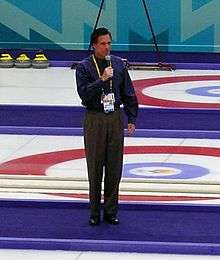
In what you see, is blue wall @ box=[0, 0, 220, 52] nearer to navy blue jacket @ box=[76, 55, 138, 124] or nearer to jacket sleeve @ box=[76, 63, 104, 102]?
navy blue jacket @ box=[76, 55, 138, 124]

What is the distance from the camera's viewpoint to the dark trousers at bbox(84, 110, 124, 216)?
23.0 feet

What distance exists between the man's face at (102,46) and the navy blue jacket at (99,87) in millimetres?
121

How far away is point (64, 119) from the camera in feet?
38.8

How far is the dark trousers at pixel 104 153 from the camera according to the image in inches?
276

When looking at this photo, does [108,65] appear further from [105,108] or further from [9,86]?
[9,86]

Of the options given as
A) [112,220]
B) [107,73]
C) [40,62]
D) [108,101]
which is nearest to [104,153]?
[108,101]

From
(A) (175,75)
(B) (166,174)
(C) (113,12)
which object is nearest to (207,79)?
(A) (175,75)

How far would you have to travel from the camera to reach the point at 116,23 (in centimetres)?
1767

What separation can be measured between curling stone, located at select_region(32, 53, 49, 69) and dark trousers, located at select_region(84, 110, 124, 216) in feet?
31.3

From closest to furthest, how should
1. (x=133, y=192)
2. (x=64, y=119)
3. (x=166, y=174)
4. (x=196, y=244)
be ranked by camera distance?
1. (x=196, y=244)
2. (x=133, y=192)
3. (x=166, y=174)
4. (x=64, y=119)

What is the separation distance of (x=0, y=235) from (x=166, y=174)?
237cm

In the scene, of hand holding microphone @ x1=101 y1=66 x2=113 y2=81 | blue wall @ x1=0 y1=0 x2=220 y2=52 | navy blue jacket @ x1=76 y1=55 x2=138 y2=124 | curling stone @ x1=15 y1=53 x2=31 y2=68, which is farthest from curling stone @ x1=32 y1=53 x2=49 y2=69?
hand holding microphone @ x1=101 y1=66 x2=113 y2=81

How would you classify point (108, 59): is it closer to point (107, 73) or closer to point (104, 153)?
point (107, 73)

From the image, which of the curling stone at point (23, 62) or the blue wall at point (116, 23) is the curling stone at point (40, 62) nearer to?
the curling stone at point (23, 62)
